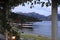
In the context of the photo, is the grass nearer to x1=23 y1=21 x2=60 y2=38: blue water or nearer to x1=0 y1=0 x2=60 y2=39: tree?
x1=23 y1=21 x2=60 y2=38: blue water

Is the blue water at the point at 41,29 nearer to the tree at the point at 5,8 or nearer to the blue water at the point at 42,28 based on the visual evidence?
the blue water at the point at 42,28

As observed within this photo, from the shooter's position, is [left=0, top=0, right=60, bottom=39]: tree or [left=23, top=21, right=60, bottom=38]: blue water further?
[left=0, top=0, right=60, bottom=39]: tree

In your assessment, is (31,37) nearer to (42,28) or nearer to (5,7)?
(42,28)

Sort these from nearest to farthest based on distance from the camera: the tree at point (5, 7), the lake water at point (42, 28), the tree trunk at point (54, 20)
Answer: the tree trunk at point (54, 20) < the lake water at point (42, 28) < the tree at point (5, 7)

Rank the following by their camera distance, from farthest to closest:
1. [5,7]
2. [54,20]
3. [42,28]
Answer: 1. [5,7]
2. [42,28]
3. [54,20]

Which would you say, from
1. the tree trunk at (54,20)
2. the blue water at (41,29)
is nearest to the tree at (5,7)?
the blue water at (41,29)

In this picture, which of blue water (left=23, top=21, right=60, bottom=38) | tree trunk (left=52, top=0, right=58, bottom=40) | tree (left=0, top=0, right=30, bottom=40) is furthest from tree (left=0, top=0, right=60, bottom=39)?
tree trunk (left=52, top=0, right=58, bottom=40)

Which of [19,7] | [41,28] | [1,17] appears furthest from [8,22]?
[41,28]

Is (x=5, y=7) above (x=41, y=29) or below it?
above

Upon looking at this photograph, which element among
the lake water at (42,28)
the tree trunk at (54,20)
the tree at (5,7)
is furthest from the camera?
the tree at (5,7)

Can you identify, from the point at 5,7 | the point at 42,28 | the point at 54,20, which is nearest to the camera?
the point at 54,20

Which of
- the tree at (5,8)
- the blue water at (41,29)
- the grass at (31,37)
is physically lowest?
the grass at (31,37)

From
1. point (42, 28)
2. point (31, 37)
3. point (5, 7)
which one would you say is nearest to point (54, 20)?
point (42, 28)

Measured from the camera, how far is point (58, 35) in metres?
A: 2.86
